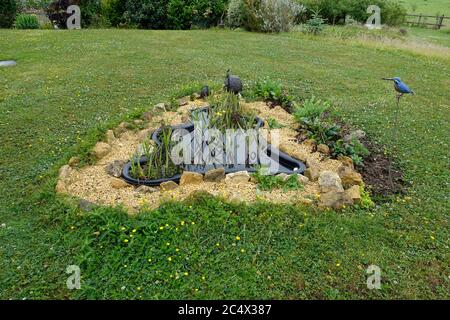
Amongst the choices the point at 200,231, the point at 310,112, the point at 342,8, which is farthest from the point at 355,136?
the point at 342,8

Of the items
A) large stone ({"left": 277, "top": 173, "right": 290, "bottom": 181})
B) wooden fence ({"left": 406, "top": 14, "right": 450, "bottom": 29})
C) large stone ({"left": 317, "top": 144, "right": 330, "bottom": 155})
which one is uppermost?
wooden fence ({"left": 406, "top": 14, "right": 450, "bottom": 29})

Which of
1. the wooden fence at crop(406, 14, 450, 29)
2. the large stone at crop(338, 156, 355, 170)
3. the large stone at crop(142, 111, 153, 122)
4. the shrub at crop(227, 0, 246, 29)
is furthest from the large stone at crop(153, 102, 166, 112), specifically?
the wooden fence at crop(406, 14, 450, 29)

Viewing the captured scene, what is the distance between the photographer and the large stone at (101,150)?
420 centimetres

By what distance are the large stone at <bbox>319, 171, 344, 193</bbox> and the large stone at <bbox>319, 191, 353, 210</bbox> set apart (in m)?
0.10

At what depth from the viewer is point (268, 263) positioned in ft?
9.58

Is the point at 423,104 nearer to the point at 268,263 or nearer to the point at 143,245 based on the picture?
the point at 268,263

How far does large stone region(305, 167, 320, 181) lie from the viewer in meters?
3.84

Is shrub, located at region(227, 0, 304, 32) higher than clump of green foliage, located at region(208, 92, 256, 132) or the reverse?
higher

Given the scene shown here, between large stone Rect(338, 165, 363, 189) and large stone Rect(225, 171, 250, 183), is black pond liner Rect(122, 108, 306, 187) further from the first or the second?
large stone Rect(338, 165, 363, 189)

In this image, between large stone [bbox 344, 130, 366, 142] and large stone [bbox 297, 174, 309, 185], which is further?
large stone [bbox 344, 130, 366, 142]

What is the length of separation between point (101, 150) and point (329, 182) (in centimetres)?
244

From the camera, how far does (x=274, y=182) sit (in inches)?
146

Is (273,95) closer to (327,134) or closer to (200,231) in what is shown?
(327,134)
